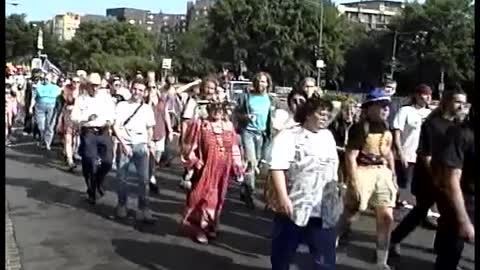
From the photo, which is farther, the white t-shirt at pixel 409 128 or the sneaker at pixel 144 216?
the white t-shirt at pixel 409 128

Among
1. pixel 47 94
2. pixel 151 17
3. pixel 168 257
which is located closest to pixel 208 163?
pixel 168 257

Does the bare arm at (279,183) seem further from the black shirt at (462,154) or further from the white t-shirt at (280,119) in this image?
the white t-shirt at (280,119)

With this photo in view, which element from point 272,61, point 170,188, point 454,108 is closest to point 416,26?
point 272,61

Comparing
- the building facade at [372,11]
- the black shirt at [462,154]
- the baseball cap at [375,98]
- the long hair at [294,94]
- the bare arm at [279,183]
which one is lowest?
the bare arm at [279,183]

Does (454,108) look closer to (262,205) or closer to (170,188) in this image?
(262,205)

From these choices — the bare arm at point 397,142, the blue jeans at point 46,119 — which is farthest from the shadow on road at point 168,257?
the blue jeans at point 46,119

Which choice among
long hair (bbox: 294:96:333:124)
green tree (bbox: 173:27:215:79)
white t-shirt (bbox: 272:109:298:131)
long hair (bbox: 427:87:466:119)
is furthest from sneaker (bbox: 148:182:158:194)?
green tree (bbox: 173:27:215:79)

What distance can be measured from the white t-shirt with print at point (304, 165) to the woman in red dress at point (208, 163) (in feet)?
8.00

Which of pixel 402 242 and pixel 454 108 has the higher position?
pixel 454 108

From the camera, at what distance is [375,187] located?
24.7 ft

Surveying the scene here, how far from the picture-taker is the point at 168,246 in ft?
27.7

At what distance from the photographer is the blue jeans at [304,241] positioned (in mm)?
6000

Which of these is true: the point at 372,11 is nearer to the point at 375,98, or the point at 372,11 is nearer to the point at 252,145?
the point at 252,145

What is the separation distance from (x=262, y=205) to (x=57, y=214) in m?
2.26
